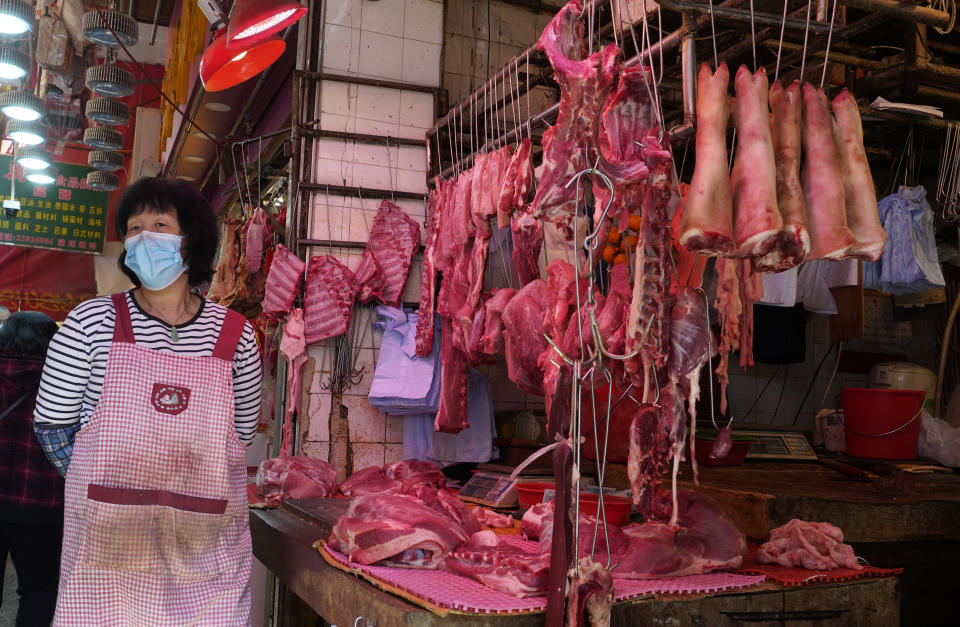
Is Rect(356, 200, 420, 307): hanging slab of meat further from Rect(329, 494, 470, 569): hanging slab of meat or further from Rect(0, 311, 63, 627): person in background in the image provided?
Rect(329, 494, 470, 569): hanging slab of meat

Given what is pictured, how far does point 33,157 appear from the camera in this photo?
31.8 ft

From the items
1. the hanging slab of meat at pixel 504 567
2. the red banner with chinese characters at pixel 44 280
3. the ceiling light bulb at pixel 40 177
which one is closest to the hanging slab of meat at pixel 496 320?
the hanging slab of meat at pixel 504 567

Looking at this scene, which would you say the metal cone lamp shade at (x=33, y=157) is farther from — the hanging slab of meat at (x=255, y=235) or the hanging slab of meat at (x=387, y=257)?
the hanging slab of meat at (x=387, y=257)

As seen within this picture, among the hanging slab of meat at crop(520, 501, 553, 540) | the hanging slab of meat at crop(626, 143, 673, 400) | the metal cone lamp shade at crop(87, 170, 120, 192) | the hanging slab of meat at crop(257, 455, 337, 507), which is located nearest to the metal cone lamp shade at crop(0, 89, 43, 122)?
the metal cone lamp shade at crop(87, 170, 120, 192)

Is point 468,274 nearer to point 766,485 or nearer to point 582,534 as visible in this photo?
point 766,485

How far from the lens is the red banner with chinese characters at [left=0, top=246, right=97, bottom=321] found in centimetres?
1220

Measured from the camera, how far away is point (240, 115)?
788 centimetres

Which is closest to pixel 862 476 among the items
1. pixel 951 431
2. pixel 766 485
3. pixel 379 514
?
pixel 766 485

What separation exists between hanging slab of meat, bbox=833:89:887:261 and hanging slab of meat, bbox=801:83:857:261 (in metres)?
0.04

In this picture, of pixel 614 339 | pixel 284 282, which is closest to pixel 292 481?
pixel 284 282

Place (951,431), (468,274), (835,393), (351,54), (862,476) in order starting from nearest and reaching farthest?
(862,476)
(468,274)
(951,431)
(351,54)
(835,393)

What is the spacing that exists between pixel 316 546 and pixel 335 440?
2464mm

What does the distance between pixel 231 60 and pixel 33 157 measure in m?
6.75

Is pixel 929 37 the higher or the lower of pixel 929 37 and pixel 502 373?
the higher
